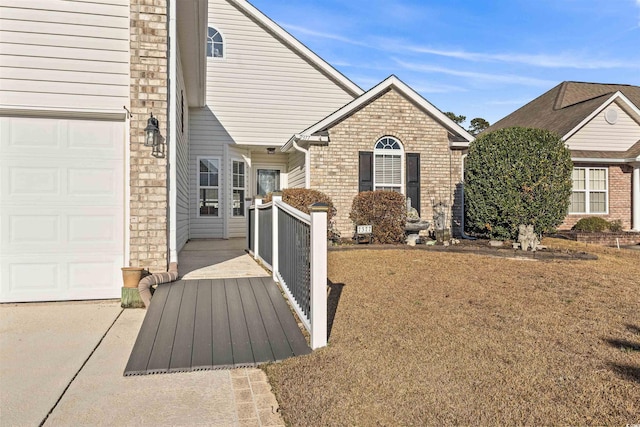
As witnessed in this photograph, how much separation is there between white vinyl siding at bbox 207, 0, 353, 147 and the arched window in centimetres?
14

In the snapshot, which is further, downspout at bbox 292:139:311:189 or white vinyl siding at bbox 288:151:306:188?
white vinyl siding at bbox 288:151:306:188

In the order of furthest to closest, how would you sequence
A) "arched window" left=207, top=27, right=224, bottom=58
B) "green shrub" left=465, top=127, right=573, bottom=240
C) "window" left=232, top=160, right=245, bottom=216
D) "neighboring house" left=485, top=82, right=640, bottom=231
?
1. "neighboring house" left=485, top=82, right=640, bottom=231
2. "window" left=232, top=160, right=245, bottom=216
3. "arched window" left=207, top=27, right=224, bottom=58
4. "green shrub" left=465, top=127, right=573, bottom=240

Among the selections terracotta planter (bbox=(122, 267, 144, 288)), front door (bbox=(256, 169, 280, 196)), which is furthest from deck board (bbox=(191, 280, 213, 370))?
front door (bbox=(256, 169, 280, 196))

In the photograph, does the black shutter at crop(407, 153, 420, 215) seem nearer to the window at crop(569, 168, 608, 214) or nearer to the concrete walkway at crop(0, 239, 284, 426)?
the window at crop(569, 168, 608, 214)

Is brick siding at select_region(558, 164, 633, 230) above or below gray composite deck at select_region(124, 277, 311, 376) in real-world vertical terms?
above

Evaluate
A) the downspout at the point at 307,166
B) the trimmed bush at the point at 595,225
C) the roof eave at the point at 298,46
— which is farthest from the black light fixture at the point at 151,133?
the trimmed bush at the point at 595,225

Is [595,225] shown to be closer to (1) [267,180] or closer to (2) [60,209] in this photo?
(1) [267,180]

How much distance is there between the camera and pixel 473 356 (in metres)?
3.54

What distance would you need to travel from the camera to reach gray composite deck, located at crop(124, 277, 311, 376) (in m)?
3.54

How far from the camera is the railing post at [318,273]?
3.79 m

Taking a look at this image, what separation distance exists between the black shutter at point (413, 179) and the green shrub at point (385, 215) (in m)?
1.74

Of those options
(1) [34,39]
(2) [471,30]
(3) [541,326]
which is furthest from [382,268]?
(2) [471,30]

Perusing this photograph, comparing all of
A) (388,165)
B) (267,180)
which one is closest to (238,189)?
(267,180)

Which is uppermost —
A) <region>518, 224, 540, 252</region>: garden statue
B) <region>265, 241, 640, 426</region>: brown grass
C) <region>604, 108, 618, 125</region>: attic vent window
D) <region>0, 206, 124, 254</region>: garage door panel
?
<region>604, 108, 618, 125</region>: attic vent window
